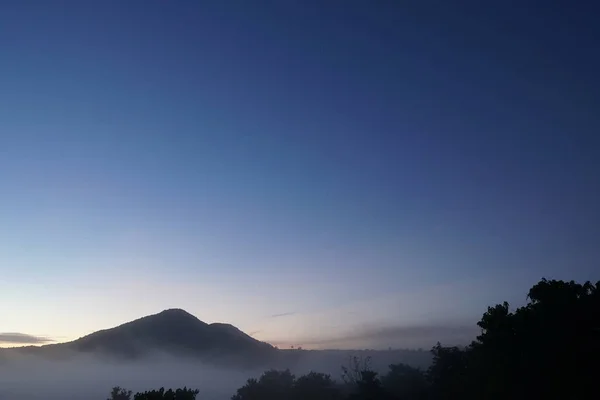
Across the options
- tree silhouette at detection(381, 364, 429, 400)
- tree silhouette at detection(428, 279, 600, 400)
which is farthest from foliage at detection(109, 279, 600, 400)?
tree silhouette at detection(381, 364, 429, 400)

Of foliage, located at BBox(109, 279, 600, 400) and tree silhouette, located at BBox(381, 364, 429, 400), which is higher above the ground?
foliage, located at BBox(109, 279, 600, 400)

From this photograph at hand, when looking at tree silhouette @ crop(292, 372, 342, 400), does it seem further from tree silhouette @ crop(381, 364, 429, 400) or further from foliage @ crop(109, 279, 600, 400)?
Result: foliage @ crop(109, 279, 600, 400)

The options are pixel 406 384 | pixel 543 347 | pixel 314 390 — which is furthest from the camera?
pixel 406 384

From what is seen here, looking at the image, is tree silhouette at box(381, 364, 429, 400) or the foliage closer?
the foliage

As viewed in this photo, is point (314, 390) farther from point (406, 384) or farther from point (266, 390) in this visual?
point (406, 384)

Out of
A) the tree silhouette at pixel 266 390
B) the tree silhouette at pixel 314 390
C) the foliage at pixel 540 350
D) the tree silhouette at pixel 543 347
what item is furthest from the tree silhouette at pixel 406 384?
the tree silhouette at pixel 543 347

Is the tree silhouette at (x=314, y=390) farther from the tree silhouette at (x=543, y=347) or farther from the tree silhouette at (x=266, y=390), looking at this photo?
the tree silhouette at (x=543, y=347)

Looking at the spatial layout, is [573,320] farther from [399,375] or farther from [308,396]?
[399,375]

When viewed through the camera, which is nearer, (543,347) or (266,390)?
(543,347)

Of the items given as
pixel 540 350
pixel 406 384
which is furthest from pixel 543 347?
pixel 406 384

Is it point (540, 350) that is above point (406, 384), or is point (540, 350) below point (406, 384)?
above

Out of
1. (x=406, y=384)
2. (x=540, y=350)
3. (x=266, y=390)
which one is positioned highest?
(x=540, y=350)

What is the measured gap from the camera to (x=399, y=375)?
9588 cm

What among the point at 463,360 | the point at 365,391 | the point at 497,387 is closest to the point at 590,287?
the point at 497,387
